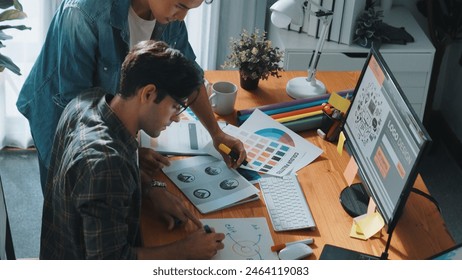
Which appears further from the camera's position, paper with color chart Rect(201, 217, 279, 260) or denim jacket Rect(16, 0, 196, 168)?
denim jacket Rect(16, 0, 196, 168)

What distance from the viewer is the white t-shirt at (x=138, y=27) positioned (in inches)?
86.4

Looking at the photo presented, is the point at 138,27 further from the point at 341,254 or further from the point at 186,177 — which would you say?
the point at 341,254

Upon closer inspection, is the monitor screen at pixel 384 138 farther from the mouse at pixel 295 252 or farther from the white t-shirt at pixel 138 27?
the white t-shirt at pixel 138 27

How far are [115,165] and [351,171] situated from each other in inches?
30.1

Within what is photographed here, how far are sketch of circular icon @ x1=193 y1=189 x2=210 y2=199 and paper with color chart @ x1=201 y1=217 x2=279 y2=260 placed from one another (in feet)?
0.35

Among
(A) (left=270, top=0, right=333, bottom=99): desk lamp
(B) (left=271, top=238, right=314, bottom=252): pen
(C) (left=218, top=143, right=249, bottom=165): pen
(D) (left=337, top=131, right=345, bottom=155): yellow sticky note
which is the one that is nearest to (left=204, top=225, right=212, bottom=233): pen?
(B) (left=271, top=238, right=314, bottom=252): pen

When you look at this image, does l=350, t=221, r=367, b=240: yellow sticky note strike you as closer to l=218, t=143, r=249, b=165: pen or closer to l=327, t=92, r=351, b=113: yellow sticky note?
l=218, t=143, r=249, b=165: pen

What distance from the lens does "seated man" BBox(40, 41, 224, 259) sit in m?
1.70

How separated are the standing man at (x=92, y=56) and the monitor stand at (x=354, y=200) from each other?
0.33 metres

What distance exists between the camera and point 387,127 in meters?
1.92

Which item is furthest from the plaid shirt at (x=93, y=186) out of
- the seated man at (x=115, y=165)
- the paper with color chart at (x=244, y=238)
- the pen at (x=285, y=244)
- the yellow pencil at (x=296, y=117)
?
the yellow pencil at (x=296, y=117)

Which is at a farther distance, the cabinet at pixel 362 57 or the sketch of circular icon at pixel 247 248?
the cabinet at pixel 362 57

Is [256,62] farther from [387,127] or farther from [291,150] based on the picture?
[387,127]

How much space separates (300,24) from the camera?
2.59m
